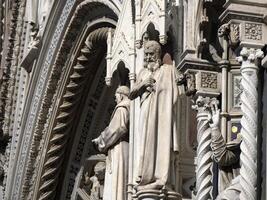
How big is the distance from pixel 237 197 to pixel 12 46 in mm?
11393

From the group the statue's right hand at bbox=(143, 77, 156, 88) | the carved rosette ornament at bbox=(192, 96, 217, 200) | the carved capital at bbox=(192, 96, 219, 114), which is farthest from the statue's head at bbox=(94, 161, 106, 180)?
the carved rosette ornament at bbox=(192, 96, 217, 200)

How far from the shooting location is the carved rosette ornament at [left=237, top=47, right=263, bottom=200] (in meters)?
9.85

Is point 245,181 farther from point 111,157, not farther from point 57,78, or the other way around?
point 57,78

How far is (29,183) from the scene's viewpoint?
1861 cm

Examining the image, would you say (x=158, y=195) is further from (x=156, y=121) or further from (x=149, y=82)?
(x=149, y=82)

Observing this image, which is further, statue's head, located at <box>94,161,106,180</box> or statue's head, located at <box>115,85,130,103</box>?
statue's head, located at <box>94,161,106,180</box>

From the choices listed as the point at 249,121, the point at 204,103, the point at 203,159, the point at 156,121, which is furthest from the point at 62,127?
the point at 249,121

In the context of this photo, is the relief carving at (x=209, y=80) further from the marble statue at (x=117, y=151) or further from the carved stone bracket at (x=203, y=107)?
the marble statue at (x=117, y=151)

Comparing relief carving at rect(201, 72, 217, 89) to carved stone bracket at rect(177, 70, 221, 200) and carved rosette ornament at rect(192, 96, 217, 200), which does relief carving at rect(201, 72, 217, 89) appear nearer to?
carved stone bracket at rect(177, 70, 221, 200)

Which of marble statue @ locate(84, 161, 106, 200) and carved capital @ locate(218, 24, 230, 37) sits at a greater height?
marble statue @ locate(84, 161, 106, 200)

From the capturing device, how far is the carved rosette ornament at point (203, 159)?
1073 cm

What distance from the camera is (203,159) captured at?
1081cm

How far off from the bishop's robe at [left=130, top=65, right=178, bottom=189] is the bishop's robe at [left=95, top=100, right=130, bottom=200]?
1.51 meters

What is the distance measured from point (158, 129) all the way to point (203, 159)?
859 mm
